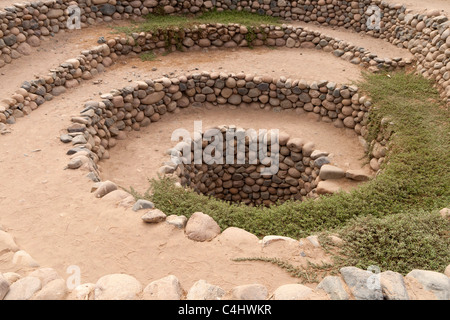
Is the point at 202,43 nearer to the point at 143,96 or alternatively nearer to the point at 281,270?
the point at 143,96

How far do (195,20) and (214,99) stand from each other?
340cm

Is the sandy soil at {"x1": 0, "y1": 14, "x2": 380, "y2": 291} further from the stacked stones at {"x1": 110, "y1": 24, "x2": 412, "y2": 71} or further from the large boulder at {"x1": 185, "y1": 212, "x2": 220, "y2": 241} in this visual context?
the stacked stones at {"x1": 110, "y1": 24, "x2": 412, "y2": 71}

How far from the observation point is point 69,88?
9.60m

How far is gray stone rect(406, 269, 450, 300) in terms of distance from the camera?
11.6 feet

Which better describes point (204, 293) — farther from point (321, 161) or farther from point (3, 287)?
point (321, 161)

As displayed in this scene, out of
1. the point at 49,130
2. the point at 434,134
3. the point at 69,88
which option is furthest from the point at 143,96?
the point at 434,134

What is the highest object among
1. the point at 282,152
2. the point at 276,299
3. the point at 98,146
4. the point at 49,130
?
the point at 276,299

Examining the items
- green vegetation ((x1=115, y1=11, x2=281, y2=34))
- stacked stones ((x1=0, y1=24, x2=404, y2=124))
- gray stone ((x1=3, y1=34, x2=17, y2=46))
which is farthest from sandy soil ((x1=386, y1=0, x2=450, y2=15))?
gray stone ((x1=3, y1=34, x2=17, y2=46))

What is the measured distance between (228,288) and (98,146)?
523 centimetres

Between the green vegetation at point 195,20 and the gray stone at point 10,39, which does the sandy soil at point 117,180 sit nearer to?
the gray stone at point 10,39

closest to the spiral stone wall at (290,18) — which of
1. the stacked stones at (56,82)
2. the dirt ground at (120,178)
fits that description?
the dirt ground at (120,178)

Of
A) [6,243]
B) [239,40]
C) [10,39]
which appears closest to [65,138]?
[6,243]
